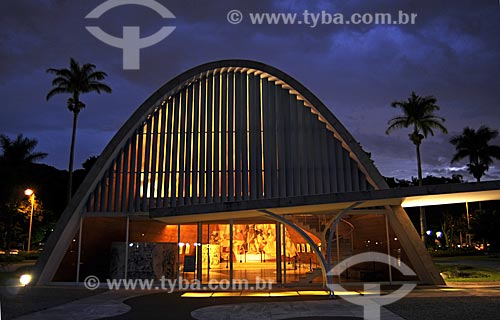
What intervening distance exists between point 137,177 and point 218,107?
602 cm

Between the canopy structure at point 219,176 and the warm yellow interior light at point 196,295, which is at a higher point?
the canopy structure at point 219,176

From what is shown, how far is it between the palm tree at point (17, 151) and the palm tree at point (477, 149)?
54698 millimetres

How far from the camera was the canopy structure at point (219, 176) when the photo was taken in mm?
21047

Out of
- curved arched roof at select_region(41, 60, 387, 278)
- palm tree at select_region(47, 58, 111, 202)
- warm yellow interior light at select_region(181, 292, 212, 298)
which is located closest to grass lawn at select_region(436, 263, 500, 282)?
curved arched roof at select_region(41, 60, 387, 278)

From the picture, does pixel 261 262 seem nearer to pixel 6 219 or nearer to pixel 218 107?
pixel 218 107

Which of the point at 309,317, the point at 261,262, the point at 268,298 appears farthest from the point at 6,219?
the point at 309,317

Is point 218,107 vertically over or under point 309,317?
over

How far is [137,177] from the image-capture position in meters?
22.8

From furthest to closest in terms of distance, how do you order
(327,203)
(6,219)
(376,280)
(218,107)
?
(6,219)
(218,107)
(376,280)
(327,203)

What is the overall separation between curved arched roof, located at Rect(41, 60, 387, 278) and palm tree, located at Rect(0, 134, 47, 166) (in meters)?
34.4

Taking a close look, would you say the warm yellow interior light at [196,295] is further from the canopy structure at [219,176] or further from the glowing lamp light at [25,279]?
the glowing lamp light at [25,279]

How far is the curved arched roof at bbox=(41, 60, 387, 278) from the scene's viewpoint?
22375 mm

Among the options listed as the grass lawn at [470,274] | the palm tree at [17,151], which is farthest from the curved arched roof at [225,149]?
the palm tree at [17,151]

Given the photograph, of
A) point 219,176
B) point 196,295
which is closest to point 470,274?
point 219,176
